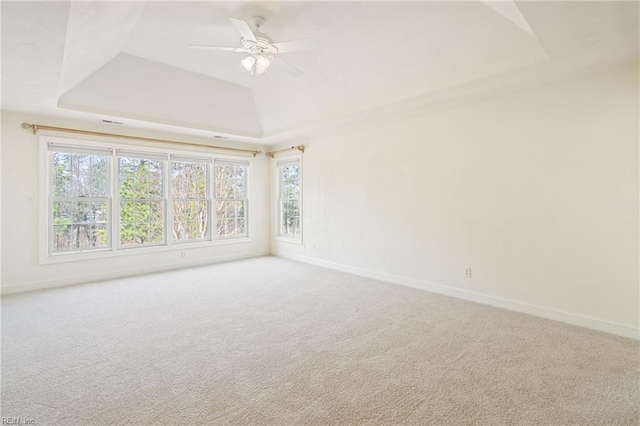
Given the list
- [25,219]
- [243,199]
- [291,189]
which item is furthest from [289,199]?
[25,219]

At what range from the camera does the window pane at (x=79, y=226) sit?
15.1ft

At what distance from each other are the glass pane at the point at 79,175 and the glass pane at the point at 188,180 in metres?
1.05

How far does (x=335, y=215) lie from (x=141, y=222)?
328cm

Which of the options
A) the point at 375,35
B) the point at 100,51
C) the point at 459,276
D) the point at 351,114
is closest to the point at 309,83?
the point at 351,114

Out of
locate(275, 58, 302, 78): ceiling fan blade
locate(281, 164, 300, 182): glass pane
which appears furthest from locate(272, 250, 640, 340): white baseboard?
locate(275, 58, 302, 78): ceiling fan blade

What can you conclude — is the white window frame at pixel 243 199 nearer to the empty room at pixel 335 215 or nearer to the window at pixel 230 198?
the window at pixel 230 198

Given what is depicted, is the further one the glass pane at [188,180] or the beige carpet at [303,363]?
the glass pane at [188,180]

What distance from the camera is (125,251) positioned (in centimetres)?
511

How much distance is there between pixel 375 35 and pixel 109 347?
387 cm

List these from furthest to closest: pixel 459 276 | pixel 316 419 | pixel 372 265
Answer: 1. pixel 372 265
2. pixel 459 276
3. pixel 316 419

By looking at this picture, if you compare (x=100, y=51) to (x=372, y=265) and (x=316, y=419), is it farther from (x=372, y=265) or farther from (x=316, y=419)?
(x=372, y=265)

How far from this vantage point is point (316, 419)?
1.80 m

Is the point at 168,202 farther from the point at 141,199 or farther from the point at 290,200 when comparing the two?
the point at 290,200

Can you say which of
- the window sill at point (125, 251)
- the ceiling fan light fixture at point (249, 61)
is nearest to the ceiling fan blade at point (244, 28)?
the ceiling fan light fixture at point (249, 61)
